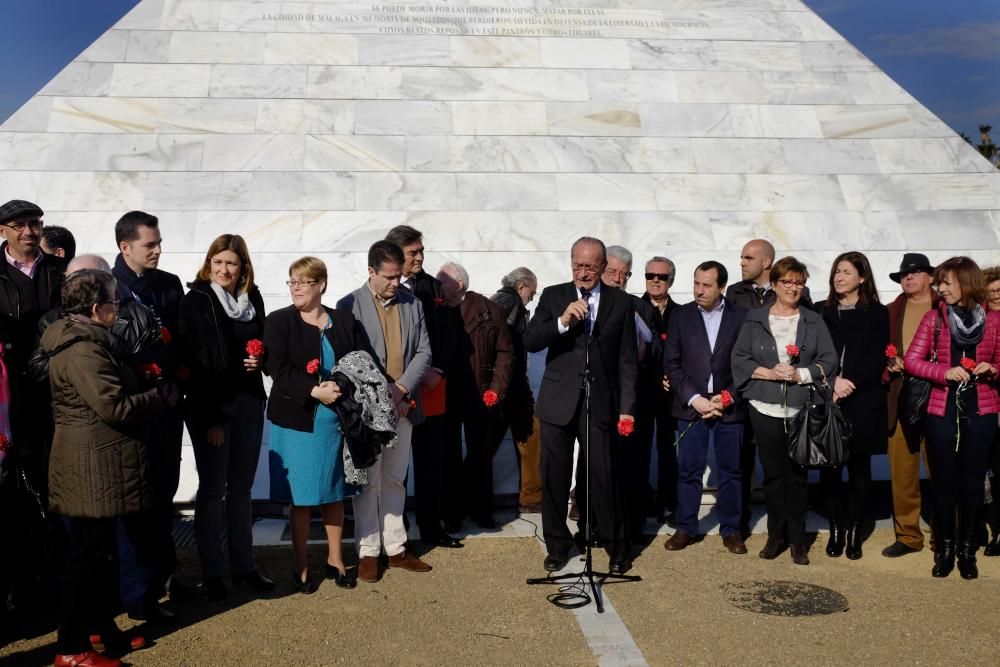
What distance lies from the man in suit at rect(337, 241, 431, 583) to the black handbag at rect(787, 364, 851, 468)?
8.33ft

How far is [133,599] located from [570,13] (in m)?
9.57

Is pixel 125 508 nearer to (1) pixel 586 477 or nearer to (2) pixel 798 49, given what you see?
(1) pixel 586 477

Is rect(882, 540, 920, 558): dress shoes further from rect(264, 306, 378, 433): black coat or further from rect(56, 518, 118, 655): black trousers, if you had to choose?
rect(56, 518, 118, 655): black trousers

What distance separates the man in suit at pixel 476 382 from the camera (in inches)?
305

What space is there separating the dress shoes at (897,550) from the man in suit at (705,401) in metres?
1.00

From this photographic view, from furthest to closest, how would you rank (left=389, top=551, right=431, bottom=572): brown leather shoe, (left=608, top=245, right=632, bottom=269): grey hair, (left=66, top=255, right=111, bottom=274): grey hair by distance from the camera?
(left=608, top=245, right=632, bottom=269): grey hair → (left=389, top=551, right=431, bottom=572): brown leather shoe → (left=66, top=255, right=111, bottom=274): grey hair

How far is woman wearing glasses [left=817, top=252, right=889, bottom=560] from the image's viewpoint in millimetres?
7191

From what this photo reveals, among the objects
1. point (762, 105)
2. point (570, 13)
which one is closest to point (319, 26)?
point (570, 13)

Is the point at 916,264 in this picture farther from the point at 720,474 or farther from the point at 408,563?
the point at 408,563

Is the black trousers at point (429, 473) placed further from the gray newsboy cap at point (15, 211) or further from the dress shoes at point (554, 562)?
the gray newsboy cap at point (15, 211)

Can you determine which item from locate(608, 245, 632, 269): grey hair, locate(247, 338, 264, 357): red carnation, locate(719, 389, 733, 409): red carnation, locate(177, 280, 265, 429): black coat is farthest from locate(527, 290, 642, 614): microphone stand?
locate(177, 280, 265, 429): black coat

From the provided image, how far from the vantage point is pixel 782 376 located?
6926mm

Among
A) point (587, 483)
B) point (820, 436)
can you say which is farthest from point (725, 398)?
point (587, 483)

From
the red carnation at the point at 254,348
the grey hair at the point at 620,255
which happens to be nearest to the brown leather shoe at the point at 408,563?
the red carnation at the point at 254,348
